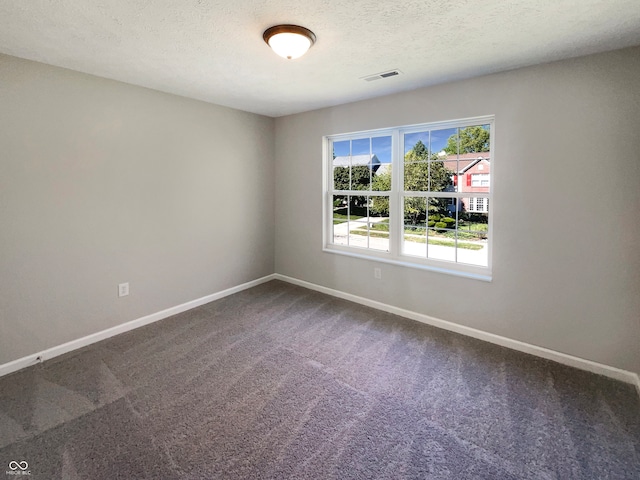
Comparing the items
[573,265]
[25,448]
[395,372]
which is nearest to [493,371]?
[395,372]

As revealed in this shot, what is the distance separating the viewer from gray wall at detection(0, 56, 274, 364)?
2.41 metres

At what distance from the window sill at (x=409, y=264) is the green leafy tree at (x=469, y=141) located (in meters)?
1.17

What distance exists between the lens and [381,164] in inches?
144

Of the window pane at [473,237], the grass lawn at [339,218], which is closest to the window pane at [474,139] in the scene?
the window pane at [473,237]

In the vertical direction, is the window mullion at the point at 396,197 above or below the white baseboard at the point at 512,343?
above

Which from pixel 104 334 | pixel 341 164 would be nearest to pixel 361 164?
pixel 341 164

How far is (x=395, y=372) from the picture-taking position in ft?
7.96

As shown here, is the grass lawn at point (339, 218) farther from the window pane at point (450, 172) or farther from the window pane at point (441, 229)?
the window pane at point (450, 172)

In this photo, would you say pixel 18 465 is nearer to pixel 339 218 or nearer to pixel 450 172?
pixel 339 218

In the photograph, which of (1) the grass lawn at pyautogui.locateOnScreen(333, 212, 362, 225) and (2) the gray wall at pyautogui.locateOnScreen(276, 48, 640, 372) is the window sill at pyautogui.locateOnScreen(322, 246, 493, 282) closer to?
(2) the gray wall at pyautogui.locateOnScreen(276, 48, 640, 372)

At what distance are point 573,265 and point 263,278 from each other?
3.54m

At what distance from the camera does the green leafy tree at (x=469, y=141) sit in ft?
9.62

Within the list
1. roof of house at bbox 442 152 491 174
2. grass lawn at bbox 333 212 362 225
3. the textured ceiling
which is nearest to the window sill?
grass lawn at bbox 333 212 362 225

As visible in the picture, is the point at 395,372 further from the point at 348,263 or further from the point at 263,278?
the point at 263,278
